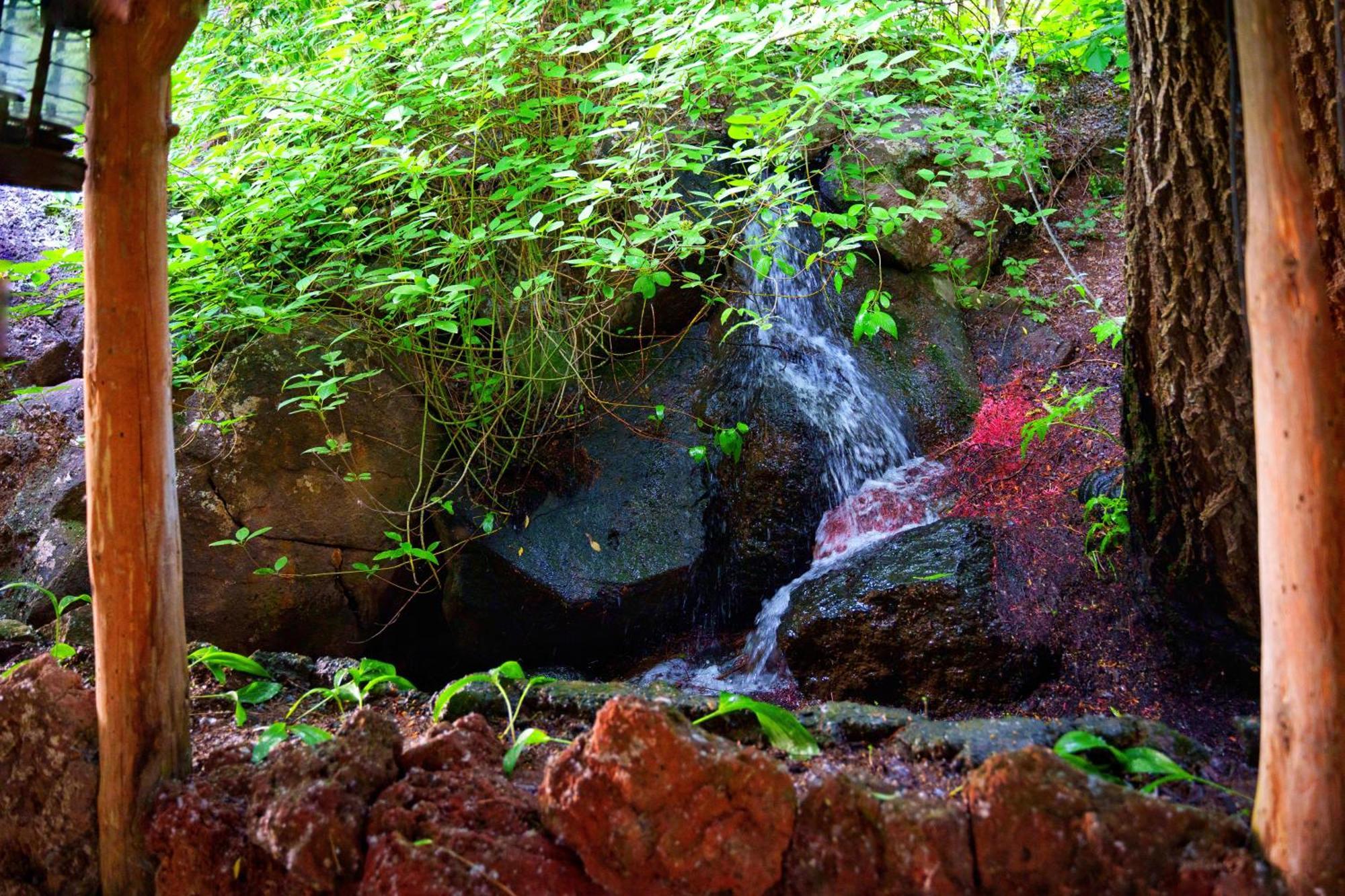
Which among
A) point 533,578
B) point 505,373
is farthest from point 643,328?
point 533,578

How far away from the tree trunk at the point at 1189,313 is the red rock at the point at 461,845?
214 centimetres

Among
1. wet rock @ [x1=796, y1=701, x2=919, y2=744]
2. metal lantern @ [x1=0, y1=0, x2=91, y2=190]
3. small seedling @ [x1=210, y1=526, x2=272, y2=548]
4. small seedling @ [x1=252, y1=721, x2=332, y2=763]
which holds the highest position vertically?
metal lantern @ [x1=0, y1=0, x2=91, y2=190]

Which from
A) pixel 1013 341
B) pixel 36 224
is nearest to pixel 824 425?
pixel 1013 341

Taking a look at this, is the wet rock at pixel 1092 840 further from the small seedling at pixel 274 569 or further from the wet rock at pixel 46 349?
the wet rock at pixel 46 349

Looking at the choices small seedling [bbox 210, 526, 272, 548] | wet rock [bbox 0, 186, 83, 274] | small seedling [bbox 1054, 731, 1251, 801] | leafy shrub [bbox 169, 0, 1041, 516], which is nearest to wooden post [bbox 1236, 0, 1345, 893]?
small seedling [bbox 1054, 731, 1251, 801]

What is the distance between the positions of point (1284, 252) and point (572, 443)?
3.86 m

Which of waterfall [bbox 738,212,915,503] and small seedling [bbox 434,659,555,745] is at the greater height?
waterfall [bbox 738,212,915,503]

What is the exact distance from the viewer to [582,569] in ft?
15.7

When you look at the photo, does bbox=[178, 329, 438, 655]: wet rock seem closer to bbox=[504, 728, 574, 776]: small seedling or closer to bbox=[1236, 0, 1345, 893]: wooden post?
bbox=[504, 728, 574, 776]: small seedling

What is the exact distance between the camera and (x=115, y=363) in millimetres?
2232

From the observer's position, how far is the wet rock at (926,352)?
5527mm

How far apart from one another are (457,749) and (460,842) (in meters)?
0.32

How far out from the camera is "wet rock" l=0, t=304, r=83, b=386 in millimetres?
4949

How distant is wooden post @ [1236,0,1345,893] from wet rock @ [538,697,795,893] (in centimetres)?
94
